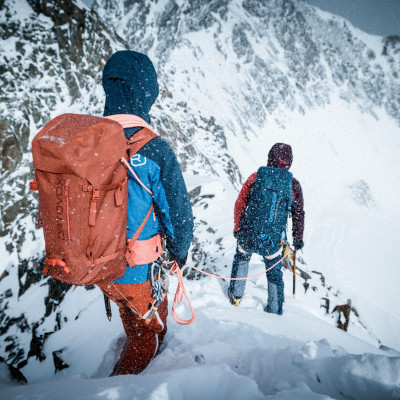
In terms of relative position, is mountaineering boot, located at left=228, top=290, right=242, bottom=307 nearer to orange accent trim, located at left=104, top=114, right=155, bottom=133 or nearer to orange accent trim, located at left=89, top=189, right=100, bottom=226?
orange accent trim, located at left=89, top=189, right=100, bottom=226

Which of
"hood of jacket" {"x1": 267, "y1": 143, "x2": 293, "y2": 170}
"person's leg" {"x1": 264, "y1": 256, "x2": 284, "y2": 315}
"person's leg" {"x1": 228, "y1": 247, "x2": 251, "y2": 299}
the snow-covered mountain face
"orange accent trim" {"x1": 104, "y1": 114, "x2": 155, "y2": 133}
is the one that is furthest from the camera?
the snow-covered mountain face

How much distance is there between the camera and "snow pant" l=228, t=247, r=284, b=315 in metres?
3.26

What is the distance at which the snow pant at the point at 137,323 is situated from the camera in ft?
5.93

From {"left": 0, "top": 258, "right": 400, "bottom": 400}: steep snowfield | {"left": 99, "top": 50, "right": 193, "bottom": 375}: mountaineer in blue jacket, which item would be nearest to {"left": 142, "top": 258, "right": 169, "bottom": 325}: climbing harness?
{"left": 99, "top": 50, "right": 193, "bottom": 375}: mountaineer in blue jacket

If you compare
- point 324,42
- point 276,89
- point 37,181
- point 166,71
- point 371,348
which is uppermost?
point 324,42

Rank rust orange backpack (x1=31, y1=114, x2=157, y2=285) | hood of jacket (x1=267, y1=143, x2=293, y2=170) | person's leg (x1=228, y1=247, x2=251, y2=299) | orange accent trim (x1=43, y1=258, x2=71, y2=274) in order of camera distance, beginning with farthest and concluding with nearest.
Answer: person's leg (x1=228, y1=247, x2=251, y2=299), hood of jacket (x1=267, y1=143, x2=293, y2=170), orange accent trim (x1=43, y1=258, x2=71, y2=274), rust orange backpack (x1=31, y1=114, x2=157, y2=285)

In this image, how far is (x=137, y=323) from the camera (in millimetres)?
1961

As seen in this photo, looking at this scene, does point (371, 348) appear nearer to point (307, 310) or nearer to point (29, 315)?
point (307, 310)

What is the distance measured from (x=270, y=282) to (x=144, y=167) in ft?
8.67

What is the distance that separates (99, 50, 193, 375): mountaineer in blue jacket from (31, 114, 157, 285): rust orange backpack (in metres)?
0.18

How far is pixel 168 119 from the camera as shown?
12.2 m

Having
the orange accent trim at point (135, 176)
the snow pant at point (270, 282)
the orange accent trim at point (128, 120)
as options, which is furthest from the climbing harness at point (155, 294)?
the snow pant at point (270, 282)

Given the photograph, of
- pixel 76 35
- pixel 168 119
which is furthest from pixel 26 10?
pixel 168 119

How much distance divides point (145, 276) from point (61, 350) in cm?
190
